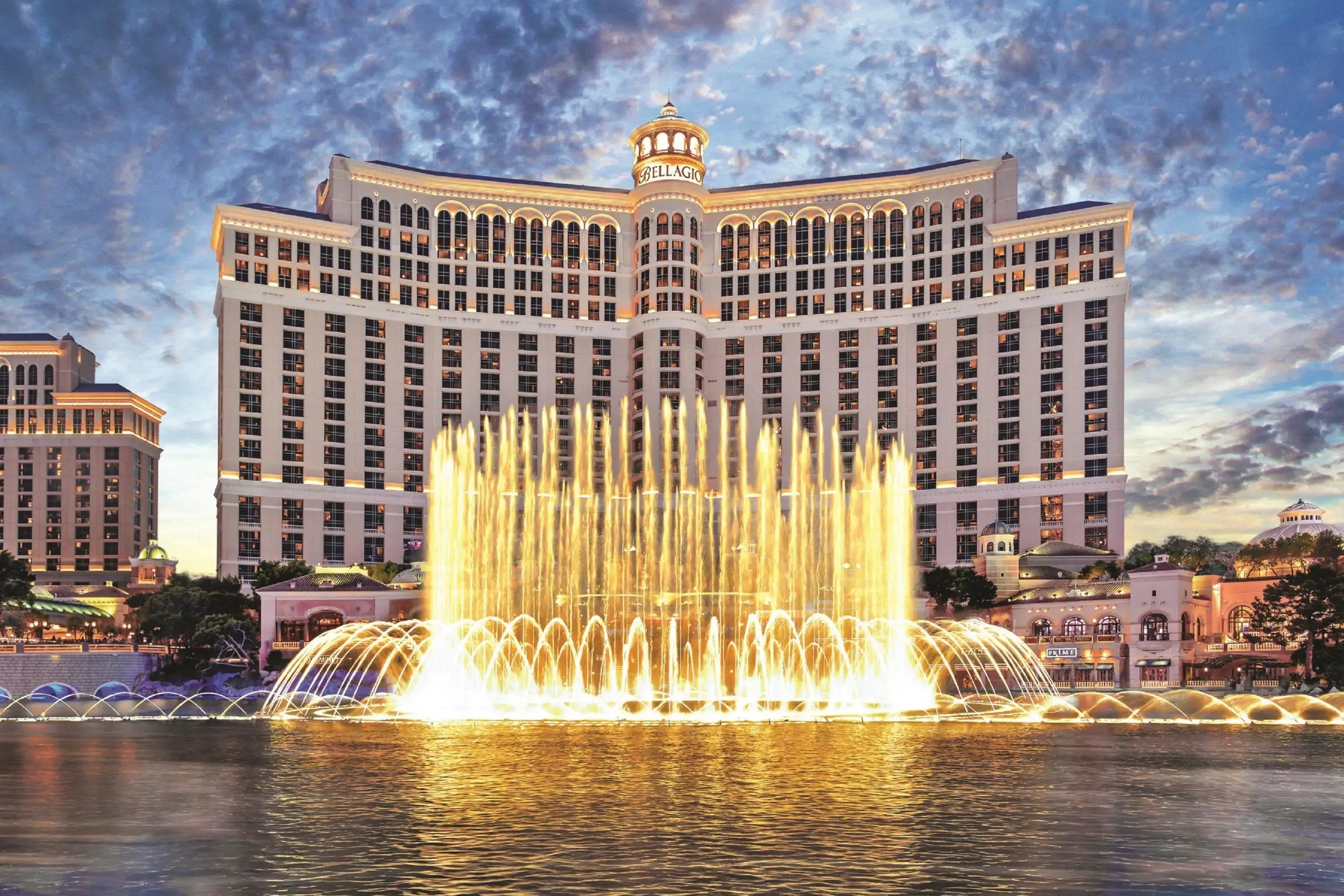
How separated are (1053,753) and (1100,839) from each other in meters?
17.1

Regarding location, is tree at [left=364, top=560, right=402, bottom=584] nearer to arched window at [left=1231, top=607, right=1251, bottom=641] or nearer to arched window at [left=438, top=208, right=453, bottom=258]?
arched window at [left=438, top=208, right=453, bottom=258]

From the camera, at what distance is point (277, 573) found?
114750mm

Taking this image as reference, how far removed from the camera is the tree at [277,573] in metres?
114

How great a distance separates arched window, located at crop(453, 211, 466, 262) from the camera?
14712 centimetres

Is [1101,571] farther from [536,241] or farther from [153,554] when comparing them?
[153,554]

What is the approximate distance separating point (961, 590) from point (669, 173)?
60.7m

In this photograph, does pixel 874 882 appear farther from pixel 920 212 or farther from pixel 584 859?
pixel 920 212

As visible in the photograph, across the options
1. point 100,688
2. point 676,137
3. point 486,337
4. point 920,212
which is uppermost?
point 676,137

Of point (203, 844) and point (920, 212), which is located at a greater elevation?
point (920, 212)

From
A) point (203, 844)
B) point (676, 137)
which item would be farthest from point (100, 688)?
point (676, 137)

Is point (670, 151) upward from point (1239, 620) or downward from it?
upward

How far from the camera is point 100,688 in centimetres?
8969

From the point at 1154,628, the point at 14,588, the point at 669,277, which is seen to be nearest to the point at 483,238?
the point at 669,277

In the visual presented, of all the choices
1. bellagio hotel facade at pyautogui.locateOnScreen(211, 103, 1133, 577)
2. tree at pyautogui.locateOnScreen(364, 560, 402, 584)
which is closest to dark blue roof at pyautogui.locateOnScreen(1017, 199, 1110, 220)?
bellagio hotel facade at pyautogui.locateOnScreen(211, 103, 1133, 577)
